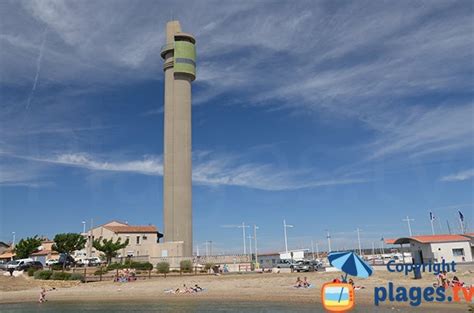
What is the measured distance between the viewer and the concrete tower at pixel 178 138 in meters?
74.2

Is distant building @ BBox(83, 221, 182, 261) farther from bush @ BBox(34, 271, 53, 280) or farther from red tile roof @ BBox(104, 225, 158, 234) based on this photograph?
bush @ BBox(34, 271, 53, 280)

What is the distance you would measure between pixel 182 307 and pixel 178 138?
46127 mm

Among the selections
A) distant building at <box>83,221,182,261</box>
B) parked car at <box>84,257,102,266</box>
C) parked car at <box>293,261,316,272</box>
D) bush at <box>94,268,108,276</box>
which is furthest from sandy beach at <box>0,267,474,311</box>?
distant building at <box>83,221,182,261</box>

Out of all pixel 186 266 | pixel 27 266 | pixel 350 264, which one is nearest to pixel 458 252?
pixel 186 266

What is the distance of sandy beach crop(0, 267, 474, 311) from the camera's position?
38.1 meters

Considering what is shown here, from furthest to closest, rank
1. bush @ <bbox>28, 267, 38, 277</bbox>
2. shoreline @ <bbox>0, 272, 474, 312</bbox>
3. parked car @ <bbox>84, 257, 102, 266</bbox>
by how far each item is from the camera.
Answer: parked car @ <bbox>84, 257, 102, 266</bbox> < bush @ <bbox>28, 267, 38, 277</bbox> < shoreline @ <bbox>0, 272, 474, 312</bbox>

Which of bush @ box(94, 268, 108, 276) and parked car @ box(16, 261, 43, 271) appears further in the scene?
parked car @ box(16, 261, 43, 271)

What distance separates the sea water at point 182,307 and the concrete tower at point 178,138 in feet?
111

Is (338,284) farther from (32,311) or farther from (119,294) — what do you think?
(119,294)

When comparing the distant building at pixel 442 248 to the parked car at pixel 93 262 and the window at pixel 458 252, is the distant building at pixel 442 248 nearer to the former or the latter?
the window at pixel 458 252

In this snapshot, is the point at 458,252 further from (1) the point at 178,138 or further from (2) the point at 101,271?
(1) the point at 178,138

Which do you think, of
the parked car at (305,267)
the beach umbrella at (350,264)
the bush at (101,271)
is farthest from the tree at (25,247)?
the beach umbrella at (350,264)

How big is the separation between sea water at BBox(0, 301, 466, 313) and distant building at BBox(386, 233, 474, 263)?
57.4ft

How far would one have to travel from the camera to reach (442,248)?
4638 cm
